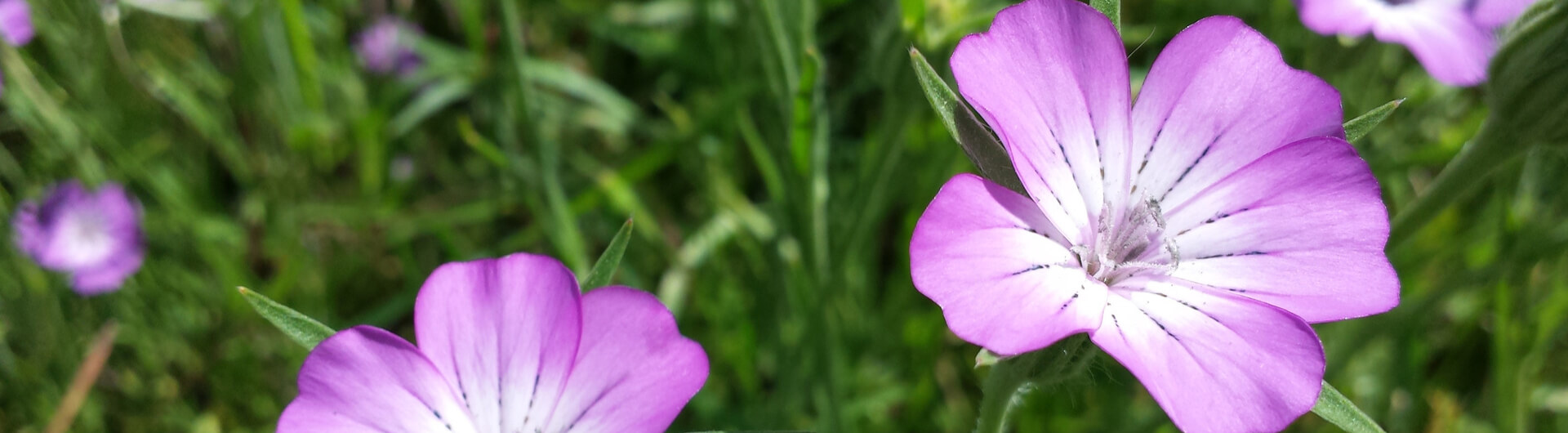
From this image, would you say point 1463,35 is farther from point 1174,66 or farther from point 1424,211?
point 1174,66

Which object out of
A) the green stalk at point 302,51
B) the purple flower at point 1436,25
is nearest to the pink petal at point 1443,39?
the purple flower at point 1436,25

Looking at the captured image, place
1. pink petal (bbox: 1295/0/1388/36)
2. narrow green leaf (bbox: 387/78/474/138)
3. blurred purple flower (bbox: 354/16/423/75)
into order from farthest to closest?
1. blurred purple flower (bbox: 354/16/423/75)
2. narrow green leaf (bbox: 387/78/474/138)
3. pink petal (bbox: 1295/0/1388/36)

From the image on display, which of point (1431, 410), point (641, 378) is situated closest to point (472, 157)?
point (641, 378)

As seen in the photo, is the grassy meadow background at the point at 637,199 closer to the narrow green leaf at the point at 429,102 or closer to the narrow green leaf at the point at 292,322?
the narrow green leaf at the point at 429,102

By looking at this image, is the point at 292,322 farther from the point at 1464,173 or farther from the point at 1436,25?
the point at 1436,25

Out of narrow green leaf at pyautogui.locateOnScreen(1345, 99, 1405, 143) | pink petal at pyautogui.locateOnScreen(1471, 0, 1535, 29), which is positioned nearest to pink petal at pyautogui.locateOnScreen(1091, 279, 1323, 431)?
narrow green leaf at pyautogui.locateOnScreen(1345, 99, 1405, 143)

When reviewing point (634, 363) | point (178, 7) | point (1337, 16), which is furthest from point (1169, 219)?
point (178, 7)

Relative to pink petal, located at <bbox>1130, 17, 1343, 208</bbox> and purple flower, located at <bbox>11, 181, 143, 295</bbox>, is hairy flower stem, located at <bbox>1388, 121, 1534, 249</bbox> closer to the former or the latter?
pink petal, located at <bbox>1130, 17, 1343, 208</bbox>
